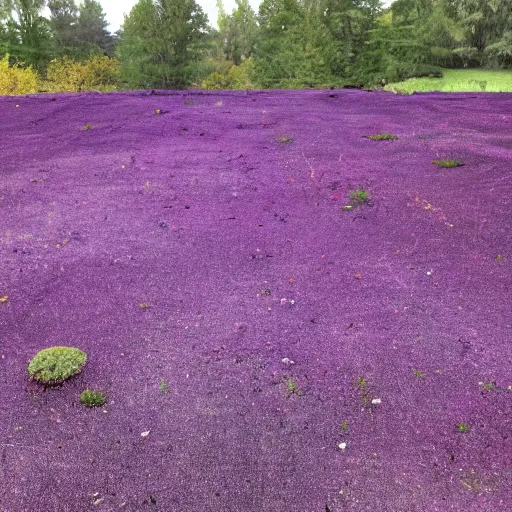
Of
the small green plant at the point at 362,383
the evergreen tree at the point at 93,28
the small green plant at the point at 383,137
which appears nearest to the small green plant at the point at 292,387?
the small green plant at the point at 362,383

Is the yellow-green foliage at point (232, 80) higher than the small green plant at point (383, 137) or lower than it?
higher

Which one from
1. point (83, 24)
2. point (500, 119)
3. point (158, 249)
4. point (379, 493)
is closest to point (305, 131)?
point (500, 119)

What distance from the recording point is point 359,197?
6.01 m

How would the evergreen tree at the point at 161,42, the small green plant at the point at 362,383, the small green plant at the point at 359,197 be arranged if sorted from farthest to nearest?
the evergreen tree at the point at 161,42, the small green plant at the point at 359,197, the small green plant at the point at 362,383

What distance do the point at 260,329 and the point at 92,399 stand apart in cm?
138

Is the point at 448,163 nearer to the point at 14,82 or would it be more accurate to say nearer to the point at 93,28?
the point at 14,82

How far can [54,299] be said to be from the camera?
407 centimetres

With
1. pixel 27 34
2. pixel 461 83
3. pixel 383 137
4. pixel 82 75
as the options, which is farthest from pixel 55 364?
pixel 27 34

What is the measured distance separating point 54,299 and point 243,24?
36.5m

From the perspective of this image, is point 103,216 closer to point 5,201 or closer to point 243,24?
point 5,201

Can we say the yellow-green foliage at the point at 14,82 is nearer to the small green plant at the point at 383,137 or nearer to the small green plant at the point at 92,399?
the small green plant at the point at 383,137

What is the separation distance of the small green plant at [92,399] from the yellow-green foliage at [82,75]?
2274 cm

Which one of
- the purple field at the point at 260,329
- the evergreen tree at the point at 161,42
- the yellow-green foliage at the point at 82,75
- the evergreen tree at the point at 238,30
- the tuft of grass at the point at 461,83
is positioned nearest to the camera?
the purple field at the point at 260,329

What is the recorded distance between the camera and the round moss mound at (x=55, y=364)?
3125 millimetres
